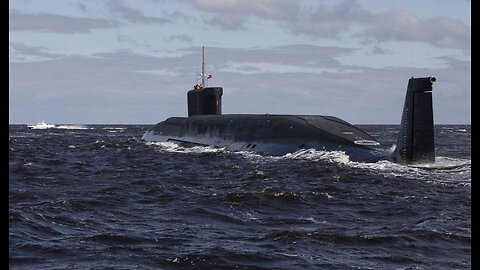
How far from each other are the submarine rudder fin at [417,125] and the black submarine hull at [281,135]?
1.25m

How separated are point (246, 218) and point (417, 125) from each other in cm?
1324

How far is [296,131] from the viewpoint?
35.2 metres

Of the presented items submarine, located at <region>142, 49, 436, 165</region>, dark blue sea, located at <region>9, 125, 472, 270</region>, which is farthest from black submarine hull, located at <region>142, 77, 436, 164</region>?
dark blue sea, located at <region>9, 125, 472, 270</region>

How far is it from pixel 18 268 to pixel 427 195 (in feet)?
42.1

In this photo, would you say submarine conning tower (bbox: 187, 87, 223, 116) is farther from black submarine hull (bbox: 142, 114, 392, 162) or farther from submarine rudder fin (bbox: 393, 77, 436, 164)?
submarine rudder fin (bbox: 393, 77, 436, 164)

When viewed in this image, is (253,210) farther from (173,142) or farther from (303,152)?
(173,142)

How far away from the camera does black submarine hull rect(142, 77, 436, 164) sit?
25234 mm

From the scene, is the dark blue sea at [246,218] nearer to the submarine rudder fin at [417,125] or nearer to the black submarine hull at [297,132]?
the submarine rudder fin at [417,125]

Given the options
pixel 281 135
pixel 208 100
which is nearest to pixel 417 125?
pixel 281 135

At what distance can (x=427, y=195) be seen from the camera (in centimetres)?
1842

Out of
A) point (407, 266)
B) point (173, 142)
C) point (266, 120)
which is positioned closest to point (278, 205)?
point (407, 266)
